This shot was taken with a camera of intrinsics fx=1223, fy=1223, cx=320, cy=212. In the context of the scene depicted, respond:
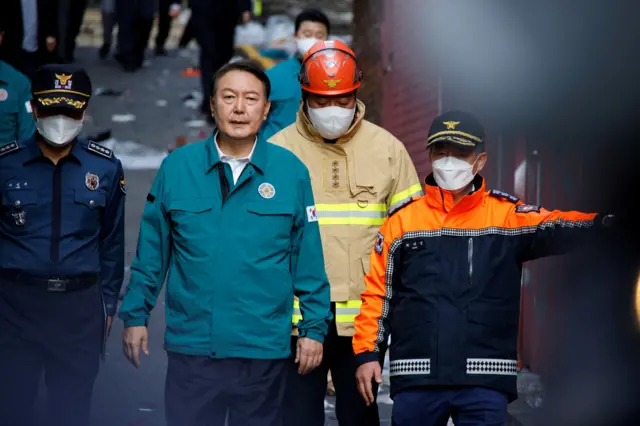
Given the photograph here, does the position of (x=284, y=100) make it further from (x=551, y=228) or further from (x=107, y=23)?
(x=107, y=23)

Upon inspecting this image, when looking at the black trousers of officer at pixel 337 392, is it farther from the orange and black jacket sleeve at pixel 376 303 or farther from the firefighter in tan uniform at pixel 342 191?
the orange and black jacket sleeve at pixel 376 303

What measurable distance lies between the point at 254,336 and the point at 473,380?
2.81 feet

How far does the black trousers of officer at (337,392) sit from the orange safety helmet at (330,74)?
1.03 metres

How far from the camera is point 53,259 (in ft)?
17.8

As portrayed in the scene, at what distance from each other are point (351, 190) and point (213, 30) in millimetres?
7484

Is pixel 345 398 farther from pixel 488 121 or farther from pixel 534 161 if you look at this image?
pixel 488 121

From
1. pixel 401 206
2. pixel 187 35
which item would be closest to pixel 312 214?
pixel 401 206

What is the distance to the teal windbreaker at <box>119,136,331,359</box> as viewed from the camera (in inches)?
185

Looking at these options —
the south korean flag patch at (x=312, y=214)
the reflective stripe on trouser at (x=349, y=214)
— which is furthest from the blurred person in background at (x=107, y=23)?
the south korean flag patch at (x=312, y=214)

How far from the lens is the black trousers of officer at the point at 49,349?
213 inches

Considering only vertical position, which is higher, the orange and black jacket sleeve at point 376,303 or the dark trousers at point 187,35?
the dark trousers at point 187,35

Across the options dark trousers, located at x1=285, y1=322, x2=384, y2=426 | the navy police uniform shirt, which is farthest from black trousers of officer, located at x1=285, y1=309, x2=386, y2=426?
the navy police uniform shirt

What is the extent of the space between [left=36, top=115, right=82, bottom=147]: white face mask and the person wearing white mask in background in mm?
1686

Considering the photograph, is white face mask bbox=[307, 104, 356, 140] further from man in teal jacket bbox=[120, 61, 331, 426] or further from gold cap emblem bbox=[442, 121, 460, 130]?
gold cap emblem bbox=[442, 121, 460, 130]
